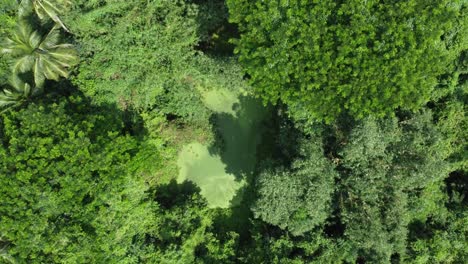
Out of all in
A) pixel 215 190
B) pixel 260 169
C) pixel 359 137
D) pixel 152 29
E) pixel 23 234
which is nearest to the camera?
pixel 23 234

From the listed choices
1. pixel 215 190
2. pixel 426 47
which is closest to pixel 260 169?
pixel 215 190

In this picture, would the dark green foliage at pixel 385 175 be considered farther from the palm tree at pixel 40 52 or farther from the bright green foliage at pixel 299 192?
the palm tree at pixel 40 52

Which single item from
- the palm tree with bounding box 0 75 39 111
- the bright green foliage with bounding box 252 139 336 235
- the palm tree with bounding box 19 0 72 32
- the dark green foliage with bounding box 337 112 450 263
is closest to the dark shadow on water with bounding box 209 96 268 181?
the bright green foliage with bounding box 252 139 336 235

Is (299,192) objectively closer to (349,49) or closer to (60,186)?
(349,49)

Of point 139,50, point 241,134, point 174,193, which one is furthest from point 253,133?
point 139,50

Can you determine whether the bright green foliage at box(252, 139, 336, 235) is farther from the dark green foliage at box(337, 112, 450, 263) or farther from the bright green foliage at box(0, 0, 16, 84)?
the bright green foliage at box(0, 0, 16, 84)

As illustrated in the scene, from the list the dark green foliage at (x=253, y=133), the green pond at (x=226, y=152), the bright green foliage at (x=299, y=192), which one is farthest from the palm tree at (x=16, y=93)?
the bright green foliage at (x=299, y=192)

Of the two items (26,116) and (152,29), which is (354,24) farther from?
(26,116)
